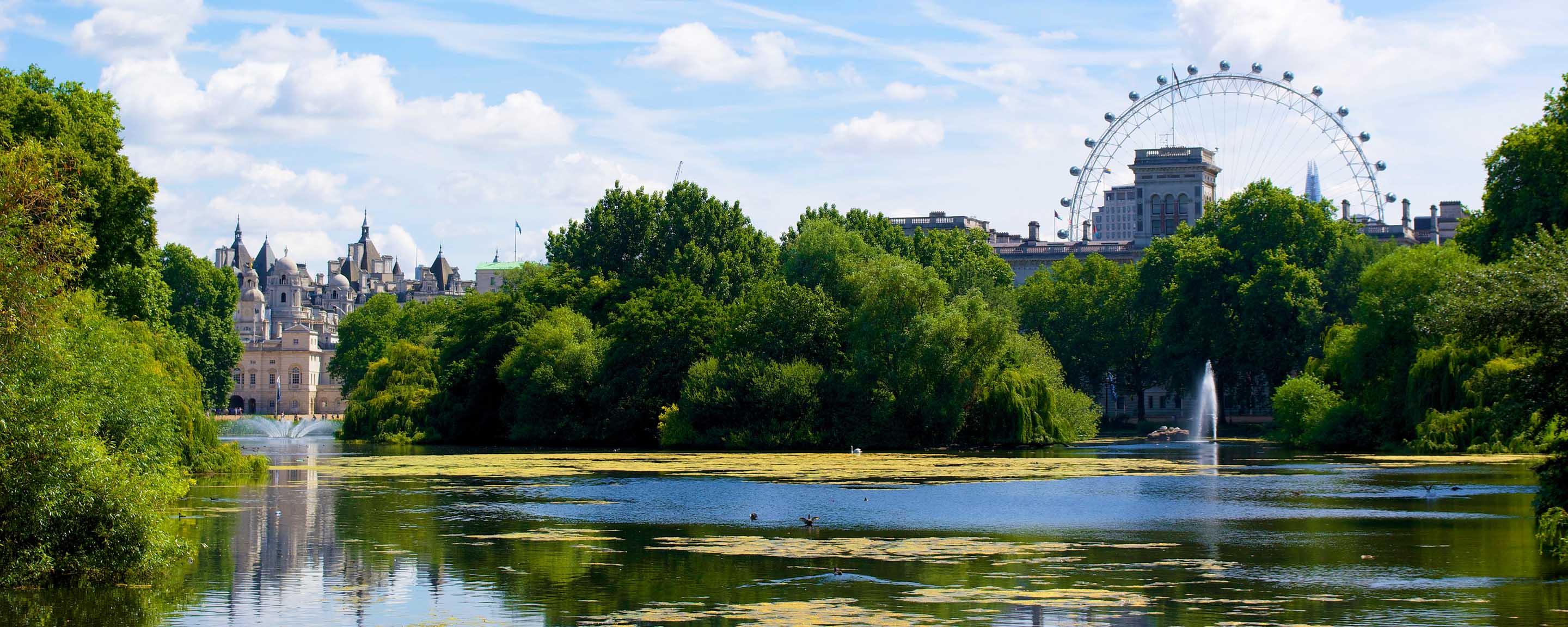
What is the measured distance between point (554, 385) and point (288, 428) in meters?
47.9

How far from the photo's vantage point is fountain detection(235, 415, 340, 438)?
112 metres

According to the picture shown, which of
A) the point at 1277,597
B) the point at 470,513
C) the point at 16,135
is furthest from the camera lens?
the point at 16,135

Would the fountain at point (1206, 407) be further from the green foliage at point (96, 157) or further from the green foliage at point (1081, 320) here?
the green foliage at point (96, 157)

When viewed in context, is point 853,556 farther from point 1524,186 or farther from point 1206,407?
point 1206,407

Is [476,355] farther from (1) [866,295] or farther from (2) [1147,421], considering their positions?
(2) [1147,421]

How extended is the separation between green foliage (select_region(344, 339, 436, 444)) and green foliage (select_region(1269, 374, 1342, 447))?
146ft

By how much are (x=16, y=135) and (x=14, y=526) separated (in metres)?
20.6

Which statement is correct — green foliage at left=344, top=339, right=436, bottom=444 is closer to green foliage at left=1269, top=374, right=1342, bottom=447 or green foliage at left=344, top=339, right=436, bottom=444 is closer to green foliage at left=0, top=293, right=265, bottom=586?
green foliage at left=1269, top=374, right=1342, bottom=447

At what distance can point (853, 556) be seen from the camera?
28.2m

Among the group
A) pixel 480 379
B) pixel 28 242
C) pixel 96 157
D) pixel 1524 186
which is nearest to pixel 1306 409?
pixel 1524 186

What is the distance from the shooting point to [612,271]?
92938 mm

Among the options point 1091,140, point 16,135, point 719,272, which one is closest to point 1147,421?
point 1091,140

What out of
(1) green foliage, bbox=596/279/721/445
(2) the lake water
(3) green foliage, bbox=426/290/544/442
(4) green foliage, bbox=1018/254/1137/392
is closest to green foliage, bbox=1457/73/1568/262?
(2) the lake water

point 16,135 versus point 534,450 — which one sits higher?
point 16,135
